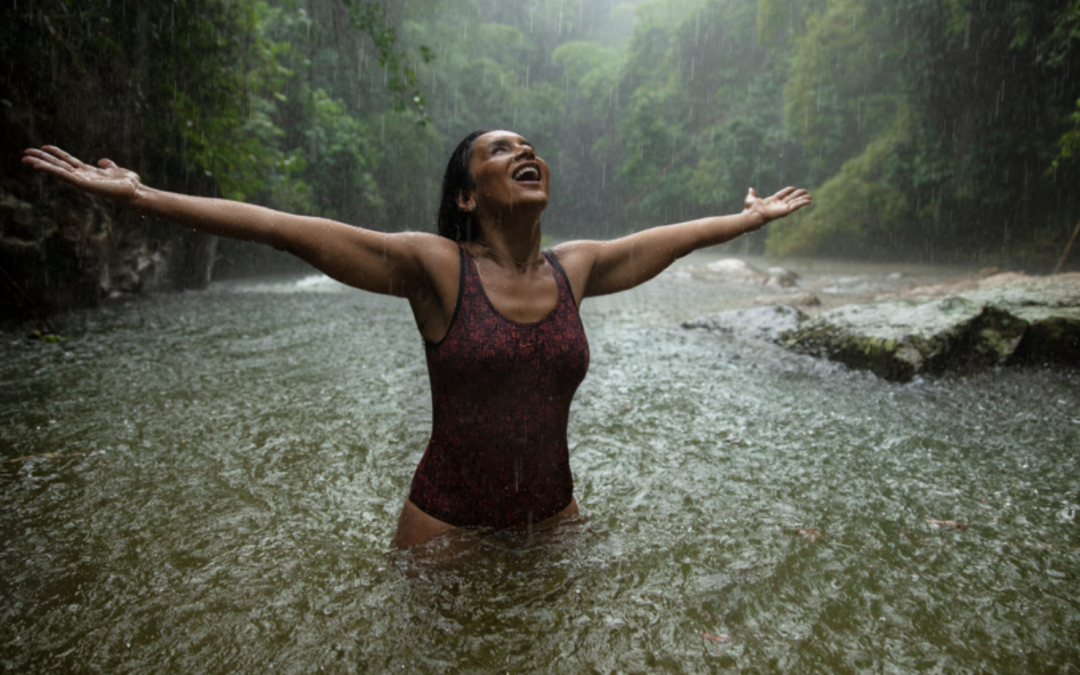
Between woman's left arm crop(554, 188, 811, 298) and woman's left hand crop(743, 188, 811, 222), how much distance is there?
12mm

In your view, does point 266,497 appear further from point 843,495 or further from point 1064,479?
point 1064,479

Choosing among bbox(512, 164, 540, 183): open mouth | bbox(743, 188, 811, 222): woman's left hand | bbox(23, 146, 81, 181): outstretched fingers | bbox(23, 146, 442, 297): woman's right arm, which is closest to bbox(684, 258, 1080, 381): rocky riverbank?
bbox(743, 188, 811, 222): woman's left hand

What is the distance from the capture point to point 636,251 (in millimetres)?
2453

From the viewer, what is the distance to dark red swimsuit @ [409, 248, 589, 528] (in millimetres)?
2018

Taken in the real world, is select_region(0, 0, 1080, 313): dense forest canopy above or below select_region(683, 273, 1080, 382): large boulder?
above

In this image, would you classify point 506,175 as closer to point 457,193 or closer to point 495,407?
point 457,193

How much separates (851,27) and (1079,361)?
20.9 meters

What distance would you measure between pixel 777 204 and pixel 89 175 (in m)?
2.47

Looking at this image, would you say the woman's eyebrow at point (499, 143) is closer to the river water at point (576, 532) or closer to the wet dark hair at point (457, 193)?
the wet dark hair at point (457, 193)

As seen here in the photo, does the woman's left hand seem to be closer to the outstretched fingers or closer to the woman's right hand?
the woman's right hand

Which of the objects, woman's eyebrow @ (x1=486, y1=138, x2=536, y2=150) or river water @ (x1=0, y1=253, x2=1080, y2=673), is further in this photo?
woman's eyebrow @ (x1=486, y1=138, x2=536, y2=150)

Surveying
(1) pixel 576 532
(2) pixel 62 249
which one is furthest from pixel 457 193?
(2) pixel 62 249

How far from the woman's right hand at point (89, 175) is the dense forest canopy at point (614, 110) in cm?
572

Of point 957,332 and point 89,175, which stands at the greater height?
point 89,175
